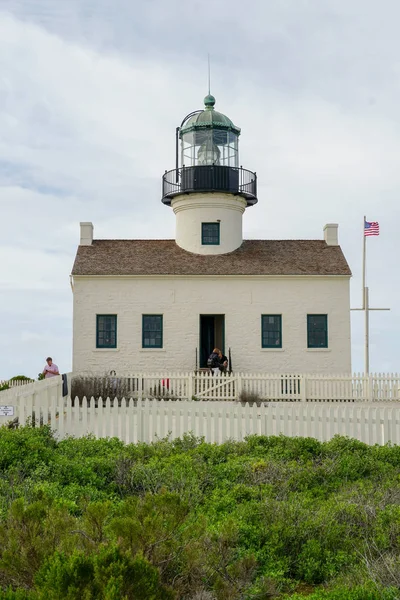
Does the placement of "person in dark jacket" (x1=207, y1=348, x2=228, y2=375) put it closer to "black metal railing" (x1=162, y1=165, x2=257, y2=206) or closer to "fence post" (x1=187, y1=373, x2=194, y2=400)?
"fence post" (x1=187, y1=373, x2=194, y2=400)

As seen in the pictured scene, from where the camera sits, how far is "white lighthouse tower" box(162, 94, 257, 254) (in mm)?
27188

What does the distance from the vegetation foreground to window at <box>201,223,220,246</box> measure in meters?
15.3

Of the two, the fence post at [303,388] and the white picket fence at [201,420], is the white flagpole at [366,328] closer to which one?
the fence post at [303,388]

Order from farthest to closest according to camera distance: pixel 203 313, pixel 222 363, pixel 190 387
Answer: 1. pixel 203 313
2. pixel 222 363
3. pixel 190 387

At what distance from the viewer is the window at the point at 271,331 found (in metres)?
25.8

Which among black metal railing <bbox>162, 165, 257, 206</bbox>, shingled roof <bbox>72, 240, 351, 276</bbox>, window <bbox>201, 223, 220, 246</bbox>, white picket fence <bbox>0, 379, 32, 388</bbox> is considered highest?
black metal railing <bbox>162, 165, 257, 206</bbox>

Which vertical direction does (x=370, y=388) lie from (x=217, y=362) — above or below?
below

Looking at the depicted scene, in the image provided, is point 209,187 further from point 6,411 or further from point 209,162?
point 6,411

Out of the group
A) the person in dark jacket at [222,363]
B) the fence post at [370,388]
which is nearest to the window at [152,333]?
the person in dark jacket at [222,363]

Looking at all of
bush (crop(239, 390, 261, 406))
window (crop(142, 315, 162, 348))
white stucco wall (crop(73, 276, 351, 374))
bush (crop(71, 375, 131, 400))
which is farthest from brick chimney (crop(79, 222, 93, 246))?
bush (crop(239, 390, 261, 406))

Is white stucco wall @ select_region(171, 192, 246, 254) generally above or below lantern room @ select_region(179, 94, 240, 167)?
below

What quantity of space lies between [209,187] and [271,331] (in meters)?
5.92

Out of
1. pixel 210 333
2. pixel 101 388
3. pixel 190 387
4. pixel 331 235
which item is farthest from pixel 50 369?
pixel 331 235

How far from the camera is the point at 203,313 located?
25.7 metres
